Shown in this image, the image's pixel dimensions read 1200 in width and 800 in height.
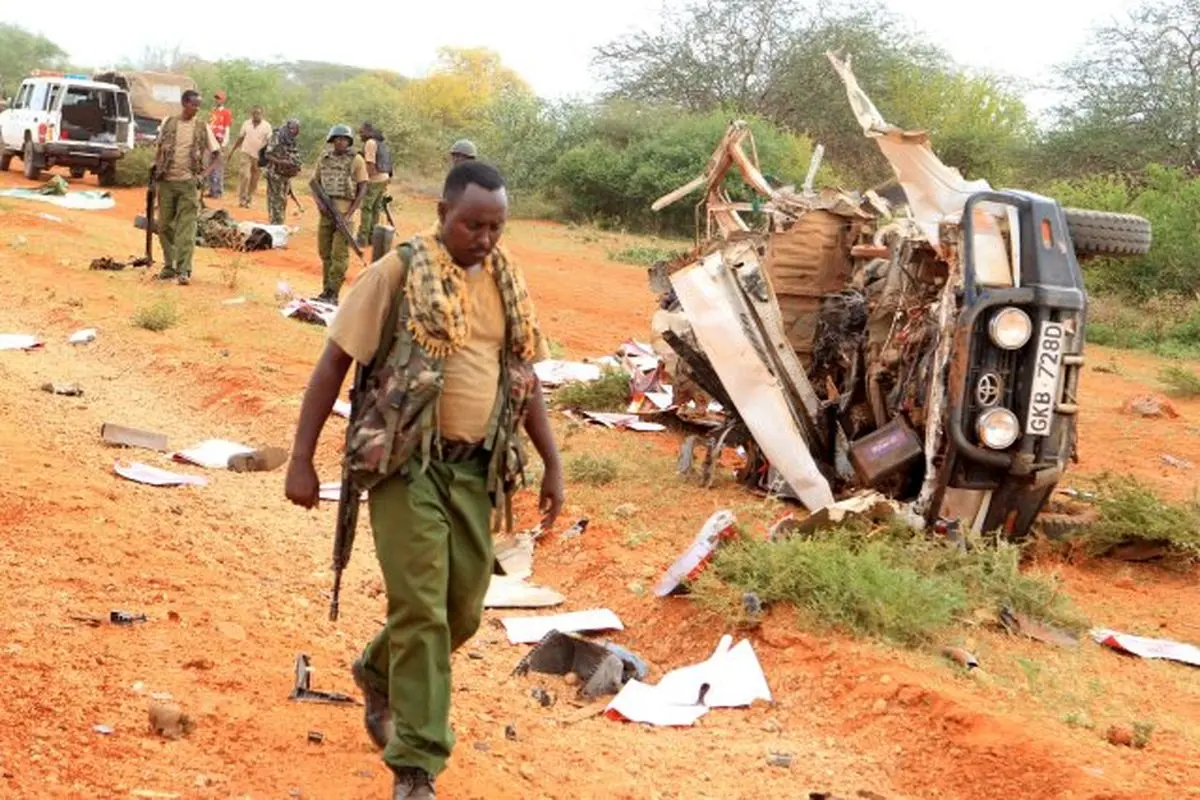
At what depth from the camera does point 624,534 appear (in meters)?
7.26

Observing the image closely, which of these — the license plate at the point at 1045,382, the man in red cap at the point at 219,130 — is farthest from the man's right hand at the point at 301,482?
the man in red cap at the point at 219,130

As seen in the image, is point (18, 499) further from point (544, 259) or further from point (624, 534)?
point (544, 259)

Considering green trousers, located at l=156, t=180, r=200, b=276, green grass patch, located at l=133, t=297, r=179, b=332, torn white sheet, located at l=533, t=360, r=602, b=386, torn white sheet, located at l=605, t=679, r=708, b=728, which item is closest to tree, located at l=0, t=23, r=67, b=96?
green trousers, located at l=156, t=180, r=200, b=276

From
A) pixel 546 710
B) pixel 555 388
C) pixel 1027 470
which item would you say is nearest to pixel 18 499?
pixel 546 710

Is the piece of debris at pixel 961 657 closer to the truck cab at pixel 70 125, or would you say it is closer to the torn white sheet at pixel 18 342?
the torn white sheet at pixel 18 342

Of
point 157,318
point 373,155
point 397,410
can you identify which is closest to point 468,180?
point 397,410

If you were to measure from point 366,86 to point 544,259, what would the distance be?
115 feet

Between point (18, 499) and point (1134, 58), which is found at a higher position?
point (1134, 58)

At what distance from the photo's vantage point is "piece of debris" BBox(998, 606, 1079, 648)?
19.3ft

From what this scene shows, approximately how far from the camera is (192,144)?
14.5 metres

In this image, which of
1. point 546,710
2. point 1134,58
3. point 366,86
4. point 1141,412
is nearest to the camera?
point 546,710

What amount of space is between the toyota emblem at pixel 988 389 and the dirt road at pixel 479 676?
947mm

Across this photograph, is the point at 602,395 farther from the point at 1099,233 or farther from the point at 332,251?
the point at 332,251

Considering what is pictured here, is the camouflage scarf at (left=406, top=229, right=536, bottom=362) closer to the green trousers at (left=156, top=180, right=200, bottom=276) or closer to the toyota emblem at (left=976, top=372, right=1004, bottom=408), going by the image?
the toyota emblem at (left=976, top=372, right=1004, bottom=408)
